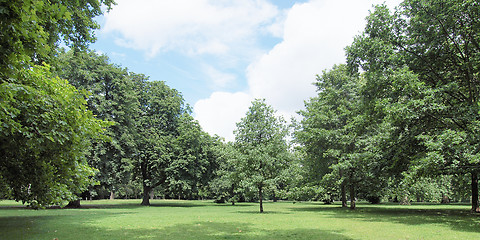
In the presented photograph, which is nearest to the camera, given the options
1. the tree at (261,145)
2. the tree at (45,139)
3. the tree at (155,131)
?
the tree at (45,139)

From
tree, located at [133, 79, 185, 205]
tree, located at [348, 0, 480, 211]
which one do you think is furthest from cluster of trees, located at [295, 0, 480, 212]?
tree, located at [133, 79, 185, 205]

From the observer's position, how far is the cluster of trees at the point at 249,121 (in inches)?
254

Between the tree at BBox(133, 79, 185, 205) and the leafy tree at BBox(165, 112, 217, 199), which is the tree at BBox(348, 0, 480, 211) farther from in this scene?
the tree at BBox(133, 79, 185, 205)

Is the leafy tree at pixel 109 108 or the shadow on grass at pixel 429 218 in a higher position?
the leafy tree at pixel 109 108

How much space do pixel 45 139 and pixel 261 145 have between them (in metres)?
18.0

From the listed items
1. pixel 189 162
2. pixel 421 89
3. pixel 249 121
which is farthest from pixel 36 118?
pixel 189 162

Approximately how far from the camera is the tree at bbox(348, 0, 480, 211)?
13.9 meters

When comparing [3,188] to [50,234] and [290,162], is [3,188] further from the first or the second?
[290,162]

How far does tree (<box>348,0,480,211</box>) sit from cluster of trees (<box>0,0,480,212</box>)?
9 centimetres

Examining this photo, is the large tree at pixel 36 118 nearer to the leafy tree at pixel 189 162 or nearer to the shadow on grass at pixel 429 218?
the shadow on grass at pixel 429 218

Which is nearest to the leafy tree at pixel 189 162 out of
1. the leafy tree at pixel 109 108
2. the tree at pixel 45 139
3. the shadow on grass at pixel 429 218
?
the leafy tree at pixel 109 108

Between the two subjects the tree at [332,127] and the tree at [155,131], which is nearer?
the tree at [332,127]

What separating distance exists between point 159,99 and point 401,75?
101 feet

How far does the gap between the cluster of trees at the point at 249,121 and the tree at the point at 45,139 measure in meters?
0.04
